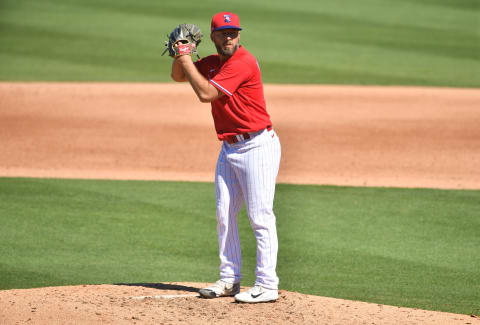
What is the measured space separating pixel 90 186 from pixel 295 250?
3.42m

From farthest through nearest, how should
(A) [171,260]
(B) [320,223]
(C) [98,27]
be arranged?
1. (C) [98,27]
2. (B) [320,223]
3. (A) [171,260]

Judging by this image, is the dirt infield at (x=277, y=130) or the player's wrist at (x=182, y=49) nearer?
the player's wrist at (x=182, y=49)

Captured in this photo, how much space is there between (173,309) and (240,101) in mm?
1471

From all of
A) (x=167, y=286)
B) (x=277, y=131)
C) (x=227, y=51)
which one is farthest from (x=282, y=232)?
(x=277, y=131)

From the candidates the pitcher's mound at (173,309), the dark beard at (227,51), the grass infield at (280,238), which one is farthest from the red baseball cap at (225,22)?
the grass infield at (280,238)

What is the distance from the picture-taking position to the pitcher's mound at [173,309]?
527cm

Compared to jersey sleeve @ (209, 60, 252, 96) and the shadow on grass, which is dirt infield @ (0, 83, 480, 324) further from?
jersey sleeve @ (209, 60, 252, 96)

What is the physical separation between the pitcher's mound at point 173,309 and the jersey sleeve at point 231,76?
1475 mm

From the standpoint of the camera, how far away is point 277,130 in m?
13.7

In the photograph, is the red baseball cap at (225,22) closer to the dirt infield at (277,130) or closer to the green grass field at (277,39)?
the dirt infield at (277,130)

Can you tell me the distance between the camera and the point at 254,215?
553cm

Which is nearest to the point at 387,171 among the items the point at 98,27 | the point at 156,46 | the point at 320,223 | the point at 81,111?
the point at 320,223

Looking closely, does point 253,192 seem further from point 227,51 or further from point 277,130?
point 277,130

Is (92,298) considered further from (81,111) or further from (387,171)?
(81,111)
